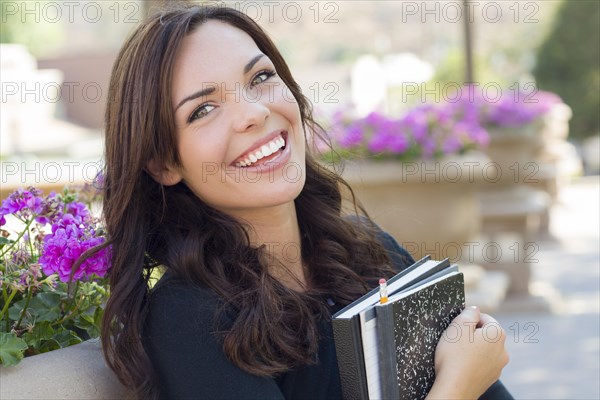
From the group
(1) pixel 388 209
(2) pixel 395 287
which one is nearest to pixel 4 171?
(1) pixel 388 209

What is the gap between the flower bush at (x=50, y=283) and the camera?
164 cm

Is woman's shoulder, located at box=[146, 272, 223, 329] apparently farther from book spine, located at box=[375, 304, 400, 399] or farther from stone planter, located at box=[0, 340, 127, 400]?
book spine, located at box=[375, 304, 400, 399]

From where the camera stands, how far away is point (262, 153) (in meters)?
1.81

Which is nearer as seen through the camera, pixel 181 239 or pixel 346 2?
pixel 181 239

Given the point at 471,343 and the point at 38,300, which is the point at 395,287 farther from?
the point at 38,300

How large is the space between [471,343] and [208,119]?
653 mm

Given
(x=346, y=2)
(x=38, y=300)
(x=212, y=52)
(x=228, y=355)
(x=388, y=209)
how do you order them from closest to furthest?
(x=228, y=355), (x=38, y=300), (x=212, y=52), (x=388, y=209), (x=346, y=2)

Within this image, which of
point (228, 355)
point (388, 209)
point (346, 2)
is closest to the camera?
point (228, 355)

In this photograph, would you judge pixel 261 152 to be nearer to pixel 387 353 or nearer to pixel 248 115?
pixel 248 115

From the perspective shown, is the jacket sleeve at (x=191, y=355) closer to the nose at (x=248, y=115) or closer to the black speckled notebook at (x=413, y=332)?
the black speckled notebook at (x=413, y=332)

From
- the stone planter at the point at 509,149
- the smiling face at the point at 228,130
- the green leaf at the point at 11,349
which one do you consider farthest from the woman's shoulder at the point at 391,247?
the stone planter at the point at 509,149

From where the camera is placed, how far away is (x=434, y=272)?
1.72 meters

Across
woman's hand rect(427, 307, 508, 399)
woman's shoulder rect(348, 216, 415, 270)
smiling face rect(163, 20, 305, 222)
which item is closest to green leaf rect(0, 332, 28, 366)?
smiling face rect(163, 20, 305, 222)

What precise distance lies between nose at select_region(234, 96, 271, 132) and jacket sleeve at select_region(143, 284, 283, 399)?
0.34 m
